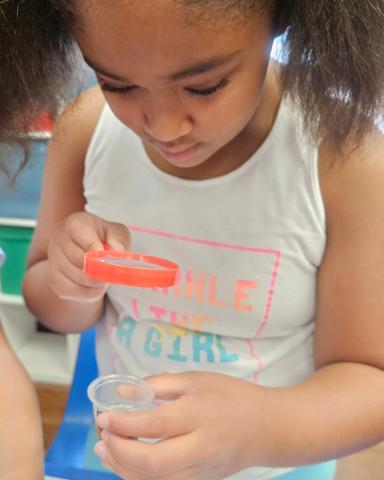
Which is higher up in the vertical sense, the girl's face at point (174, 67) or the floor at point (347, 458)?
the girl's face at point (174, 67)

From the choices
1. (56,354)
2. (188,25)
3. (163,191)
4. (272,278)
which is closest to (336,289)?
(272,278)

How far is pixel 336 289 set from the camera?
2.16ft

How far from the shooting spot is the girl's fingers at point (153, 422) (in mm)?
454

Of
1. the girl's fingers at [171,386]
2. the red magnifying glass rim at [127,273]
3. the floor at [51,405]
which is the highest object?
the red magnifying glass rim at [127,273]

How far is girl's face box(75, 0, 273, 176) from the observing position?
438mm

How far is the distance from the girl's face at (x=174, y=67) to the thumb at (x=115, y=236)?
11 cm

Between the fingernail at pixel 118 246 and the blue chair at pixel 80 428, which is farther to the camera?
the blue chair at pixel 80 428

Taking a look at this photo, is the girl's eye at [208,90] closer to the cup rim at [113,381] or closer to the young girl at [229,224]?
the young girl at [229,224]

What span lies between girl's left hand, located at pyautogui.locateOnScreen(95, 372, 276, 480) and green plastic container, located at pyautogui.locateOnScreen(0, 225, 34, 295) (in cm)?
109

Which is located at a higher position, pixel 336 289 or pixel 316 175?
pixel 316 175

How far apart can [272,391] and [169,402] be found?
0.46 feet

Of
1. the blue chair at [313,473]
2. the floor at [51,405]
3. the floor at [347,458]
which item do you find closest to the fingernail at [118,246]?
the blue chair at [313,473]

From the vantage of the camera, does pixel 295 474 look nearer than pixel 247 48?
No

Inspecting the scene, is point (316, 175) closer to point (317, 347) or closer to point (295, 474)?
point (317, 347)
